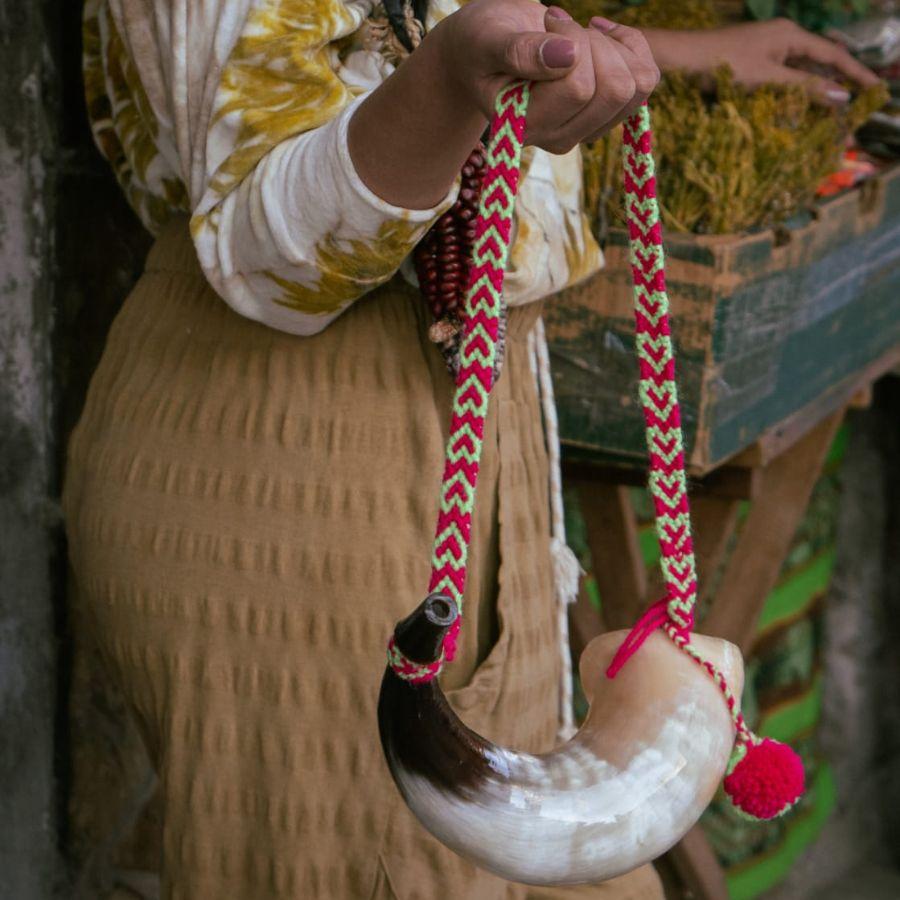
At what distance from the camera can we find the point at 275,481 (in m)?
1.03

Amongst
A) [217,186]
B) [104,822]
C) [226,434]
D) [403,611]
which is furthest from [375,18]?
[104,822]

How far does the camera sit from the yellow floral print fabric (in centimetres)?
88

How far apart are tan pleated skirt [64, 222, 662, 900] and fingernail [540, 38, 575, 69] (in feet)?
1.14

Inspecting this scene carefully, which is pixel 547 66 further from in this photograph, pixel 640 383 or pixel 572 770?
pixel 572 770

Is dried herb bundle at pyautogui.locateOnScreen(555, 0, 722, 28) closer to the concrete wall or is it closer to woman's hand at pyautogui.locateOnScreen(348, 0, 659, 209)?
the concrete wall

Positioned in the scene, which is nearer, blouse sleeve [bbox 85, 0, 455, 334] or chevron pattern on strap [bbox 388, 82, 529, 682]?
chevron pattern on strap [bbox 388, 82, 529, 682]

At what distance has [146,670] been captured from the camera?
108cm

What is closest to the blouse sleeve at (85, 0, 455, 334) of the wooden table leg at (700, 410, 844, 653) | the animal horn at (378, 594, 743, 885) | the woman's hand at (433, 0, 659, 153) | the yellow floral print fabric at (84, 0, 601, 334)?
the yellow floral print fabric at (84, 0, 601, 334)

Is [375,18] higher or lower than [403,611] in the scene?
higher

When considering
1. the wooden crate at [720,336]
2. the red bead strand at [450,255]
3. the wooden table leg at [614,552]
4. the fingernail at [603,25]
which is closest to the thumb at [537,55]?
the fingernail at [603,25]

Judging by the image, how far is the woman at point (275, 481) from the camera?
94cm

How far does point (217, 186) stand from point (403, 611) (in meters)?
0.33

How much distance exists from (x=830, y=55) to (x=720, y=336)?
564 mm

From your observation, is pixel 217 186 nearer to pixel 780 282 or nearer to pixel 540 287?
pixel 540 287
